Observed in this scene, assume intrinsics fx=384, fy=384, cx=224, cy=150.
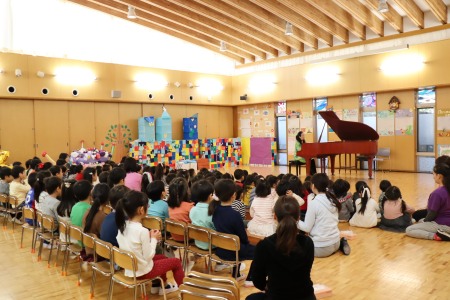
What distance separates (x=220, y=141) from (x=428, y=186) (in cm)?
822

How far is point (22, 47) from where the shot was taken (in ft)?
38.5

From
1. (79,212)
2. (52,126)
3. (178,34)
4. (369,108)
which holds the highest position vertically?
(178,34)

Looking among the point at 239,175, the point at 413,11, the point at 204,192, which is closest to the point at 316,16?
the point at 413,11

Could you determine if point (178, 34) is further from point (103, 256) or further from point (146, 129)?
point (103, 256)

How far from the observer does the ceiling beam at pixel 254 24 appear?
1108 centimetres

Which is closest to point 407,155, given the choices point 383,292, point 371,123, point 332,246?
point 371,123

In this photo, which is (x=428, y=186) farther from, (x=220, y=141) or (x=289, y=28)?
(x=220, y=141)

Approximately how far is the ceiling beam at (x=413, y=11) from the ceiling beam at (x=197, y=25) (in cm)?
565

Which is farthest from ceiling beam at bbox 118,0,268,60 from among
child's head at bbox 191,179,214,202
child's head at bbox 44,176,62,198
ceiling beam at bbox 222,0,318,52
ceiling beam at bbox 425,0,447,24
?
child's head at bbox 191,179,214,202

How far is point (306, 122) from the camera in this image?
48.9ft

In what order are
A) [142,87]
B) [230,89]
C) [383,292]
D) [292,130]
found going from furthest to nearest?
[230,89] → [292,130] → [142,87] → [383,292]

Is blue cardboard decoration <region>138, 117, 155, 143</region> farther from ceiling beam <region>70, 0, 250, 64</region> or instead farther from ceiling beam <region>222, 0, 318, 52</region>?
ceiling beam <region>222, 0, 318, 52</region>

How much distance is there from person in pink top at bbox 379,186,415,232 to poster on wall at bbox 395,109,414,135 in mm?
7419

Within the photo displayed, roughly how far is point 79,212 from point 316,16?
938 cm
